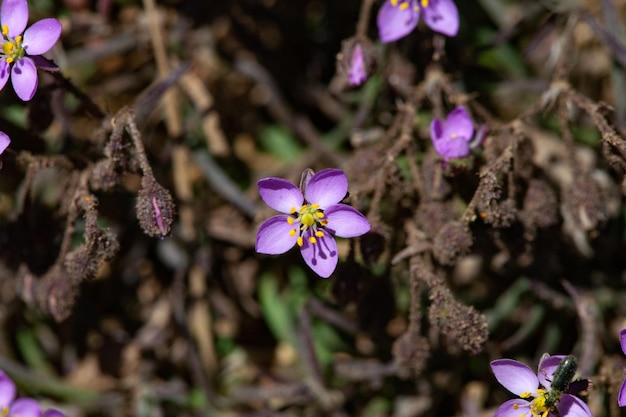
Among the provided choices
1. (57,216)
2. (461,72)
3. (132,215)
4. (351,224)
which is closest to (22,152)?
(57,216)

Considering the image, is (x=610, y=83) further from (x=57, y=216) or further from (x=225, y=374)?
(x=57, y=216)

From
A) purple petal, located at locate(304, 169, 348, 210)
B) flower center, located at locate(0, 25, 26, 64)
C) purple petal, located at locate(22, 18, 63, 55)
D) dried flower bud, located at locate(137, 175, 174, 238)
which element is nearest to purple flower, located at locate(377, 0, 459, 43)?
purple petal, located at locate(304, 169, 348, 210)

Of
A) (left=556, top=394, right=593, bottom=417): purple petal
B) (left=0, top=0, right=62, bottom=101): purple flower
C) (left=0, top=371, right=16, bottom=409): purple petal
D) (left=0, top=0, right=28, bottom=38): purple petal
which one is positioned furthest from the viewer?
(left=0, top=371, right=16, bottom=409): purple petal

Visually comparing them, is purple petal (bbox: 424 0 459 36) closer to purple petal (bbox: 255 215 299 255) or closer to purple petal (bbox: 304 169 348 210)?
purple petal (bbox: 304 169 348 210)

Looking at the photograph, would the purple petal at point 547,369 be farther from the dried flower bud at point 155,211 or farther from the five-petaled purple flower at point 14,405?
the five-petaled purple flower at point 14,405

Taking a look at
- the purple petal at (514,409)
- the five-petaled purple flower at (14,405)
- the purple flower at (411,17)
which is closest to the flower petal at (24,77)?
the five-petaled purple flower at (14,405)

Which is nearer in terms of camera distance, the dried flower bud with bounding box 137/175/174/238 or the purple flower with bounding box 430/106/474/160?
the dried flower bud with bounding box 137/175/174/238
